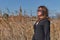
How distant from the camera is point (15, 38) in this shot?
368 inches

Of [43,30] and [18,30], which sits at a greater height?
[43,30]

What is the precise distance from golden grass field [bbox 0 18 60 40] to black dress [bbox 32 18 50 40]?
11.7 feet

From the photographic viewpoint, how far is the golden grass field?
9383 millimetres

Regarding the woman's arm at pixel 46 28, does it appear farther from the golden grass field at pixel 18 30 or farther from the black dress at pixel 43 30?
the golden grass field at pixel 18 30

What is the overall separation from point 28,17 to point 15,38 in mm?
1541

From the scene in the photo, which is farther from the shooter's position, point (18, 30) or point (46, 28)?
point (18, 30)

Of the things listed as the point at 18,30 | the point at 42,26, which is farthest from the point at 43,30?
the point at 18,30

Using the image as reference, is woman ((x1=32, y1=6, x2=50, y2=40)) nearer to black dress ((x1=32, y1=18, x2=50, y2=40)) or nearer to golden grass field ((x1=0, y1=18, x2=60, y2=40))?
black dress ((x1=32, y1=18, x2=50, y2=40))

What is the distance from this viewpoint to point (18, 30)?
972 cm

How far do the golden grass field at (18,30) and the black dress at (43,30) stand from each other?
356 cm

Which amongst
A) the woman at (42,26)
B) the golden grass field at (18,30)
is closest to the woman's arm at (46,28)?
the woman at (42,26)

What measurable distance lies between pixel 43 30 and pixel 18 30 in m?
4.09

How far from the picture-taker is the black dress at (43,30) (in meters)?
5.62

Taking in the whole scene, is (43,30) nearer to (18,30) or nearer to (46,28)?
(46,28)
